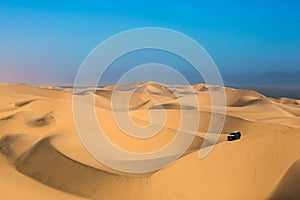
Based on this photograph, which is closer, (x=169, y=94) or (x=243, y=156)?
(x=243, y=156)

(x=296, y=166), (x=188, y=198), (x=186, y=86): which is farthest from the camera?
(x=186, y=86)

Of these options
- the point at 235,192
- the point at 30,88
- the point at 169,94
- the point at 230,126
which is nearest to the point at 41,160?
the point at 235,192

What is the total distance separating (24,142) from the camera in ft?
74.1

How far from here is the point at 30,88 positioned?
58094 millimetres

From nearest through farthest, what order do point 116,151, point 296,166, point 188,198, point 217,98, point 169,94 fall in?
1. point 188,198
2. point 296,166
3. point 116,151
4. point 217,98
5. point 169,94

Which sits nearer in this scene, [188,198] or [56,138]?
[188,198]

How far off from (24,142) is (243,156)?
1300 cm

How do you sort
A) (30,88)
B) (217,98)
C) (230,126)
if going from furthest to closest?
(217,98) < (30,88) < (230,126)

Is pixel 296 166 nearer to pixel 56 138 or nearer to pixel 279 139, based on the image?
pixel 279 139

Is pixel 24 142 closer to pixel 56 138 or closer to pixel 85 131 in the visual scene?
pixel 56 138

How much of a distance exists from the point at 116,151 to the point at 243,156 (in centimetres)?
733

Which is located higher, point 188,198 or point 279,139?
point 279,139

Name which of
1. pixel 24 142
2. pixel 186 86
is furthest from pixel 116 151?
pixel 186 86

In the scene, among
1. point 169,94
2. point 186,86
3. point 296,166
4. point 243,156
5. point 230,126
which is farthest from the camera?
point 186,86
